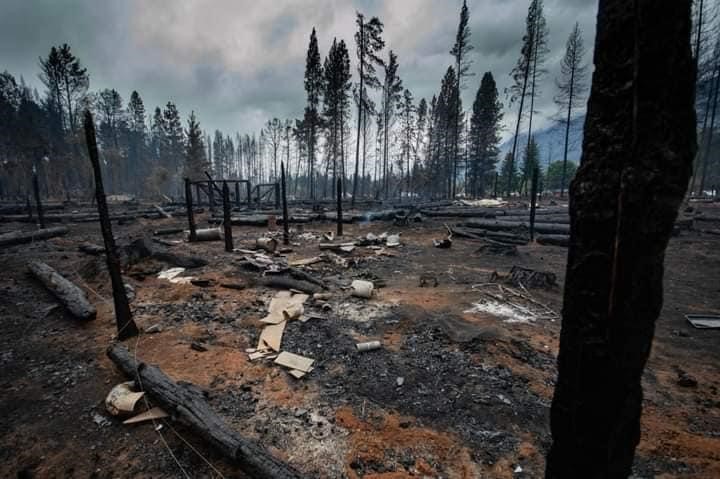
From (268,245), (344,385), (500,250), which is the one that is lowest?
(344,385)

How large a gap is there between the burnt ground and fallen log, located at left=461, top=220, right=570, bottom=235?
5612mm

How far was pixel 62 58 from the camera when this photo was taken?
2897cm

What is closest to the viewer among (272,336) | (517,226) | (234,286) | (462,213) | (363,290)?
(272,336)

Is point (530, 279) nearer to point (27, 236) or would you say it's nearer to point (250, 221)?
point (250, 221)

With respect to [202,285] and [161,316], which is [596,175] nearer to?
[161,316]

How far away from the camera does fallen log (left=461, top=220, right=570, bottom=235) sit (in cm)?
1255

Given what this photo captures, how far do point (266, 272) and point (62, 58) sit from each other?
39411mm

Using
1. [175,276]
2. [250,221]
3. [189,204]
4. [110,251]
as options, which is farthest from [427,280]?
[250,221]

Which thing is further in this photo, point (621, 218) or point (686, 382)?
point (686, 382)

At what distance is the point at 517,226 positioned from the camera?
13.6 metres

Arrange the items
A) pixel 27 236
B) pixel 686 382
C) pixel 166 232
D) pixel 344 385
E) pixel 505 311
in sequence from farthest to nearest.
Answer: pixel 166 232 < pixel 27 236 < pixel 505 311 < pixel 344 385 < pixel 686 382

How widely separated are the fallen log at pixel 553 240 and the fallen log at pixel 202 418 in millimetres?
12382

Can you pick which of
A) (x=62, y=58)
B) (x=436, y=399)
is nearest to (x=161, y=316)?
(x=436, y=399)

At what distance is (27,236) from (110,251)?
11819mm
